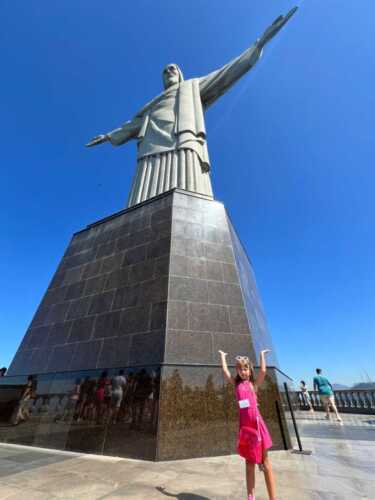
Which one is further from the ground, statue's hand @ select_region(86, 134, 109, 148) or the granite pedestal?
statue's hand @ select_region(86, 134, 109, 148)

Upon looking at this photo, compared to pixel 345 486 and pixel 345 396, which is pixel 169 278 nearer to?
pixel 345 486

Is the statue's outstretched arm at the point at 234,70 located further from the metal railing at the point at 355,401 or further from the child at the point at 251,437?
the metal railing at the point at 355,401

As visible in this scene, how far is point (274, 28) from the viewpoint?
13.6 meters

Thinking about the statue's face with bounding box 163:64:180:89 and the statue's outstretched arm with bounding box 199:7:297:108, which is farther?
the statue's face with bounding box 163:64:180:89

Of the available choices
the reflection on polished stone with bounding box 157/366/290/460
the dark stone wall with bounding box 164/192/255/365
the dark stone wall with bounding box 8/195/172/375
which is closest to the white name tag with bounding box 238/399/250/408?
the reflection on polished stone with bounding box 157/366/290/460

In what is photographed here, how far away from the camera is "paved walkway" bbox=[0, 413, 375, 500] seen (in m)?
2.97

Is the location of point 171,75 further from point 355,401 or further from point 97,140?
point 355,401

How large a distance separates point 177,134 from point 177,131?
17cm

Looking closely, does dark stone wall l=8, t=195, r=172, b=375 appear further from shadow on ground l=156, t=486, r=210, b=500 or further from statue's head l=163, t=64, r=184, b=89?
statue's head l=163, t=64, r=184, b=89

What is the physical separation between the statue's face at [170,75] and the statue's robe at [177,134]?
0.99m

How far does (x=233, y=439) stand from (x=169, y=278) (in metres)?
3.72

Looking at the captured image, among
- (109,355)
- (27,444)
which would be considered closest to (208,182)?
(109,355)

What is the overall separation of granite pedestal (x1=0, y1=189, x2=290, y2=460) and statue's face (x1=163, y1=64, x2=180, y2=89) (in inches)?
424

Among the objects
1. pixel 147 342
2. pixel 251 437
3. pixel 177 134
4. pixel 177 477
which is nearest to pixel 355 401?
pixel 147 342
